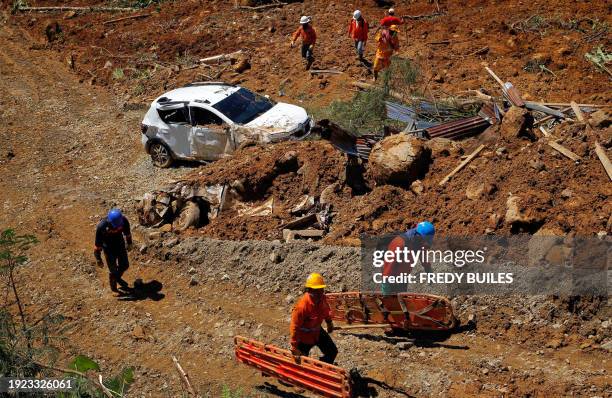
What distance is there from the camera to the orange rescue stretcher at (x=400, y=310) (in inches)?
399

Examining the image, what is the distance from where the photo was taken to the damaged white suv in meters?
15.8

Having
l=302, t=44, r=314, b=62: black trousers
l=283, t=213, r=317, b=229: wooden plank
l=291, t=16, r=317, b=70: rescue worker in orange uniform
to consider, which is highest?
l=291, t=16, r=317, b=70: rescue worker in orange uniform

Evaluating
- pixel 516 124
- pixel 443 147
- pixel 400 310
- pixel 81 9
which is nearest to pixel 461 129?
pixel 443 147

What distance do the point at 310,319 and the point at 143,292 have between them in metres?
5.02

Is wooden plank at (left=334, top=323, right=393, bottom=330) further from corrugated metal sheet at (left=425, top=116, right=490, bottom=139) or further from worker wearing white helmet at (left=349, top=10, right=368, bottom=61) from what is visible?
worker wearing white helmet at (left=349, top=10, right=368, bottom=61)

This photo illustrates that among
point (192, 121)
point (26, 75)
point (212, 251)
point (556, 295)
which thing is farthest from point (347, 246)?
point (26, 75)

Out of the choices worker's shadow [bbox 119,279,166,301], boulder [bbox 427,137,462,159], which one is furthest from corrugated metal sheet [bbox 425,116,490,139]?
worker's shadow [bbox 119,279,166,301]

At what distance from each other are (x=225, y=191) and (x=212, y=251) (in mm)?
1458

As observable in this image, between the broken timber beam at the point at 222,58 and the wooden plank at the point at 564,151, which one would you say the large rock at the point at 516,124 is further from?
the broken timber beam at the point at 222,58

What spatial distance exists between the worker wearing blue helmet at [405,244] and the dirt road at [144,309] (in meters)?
0.73

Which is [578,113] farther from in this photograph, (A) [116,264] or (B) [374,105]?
(A) [116,264]

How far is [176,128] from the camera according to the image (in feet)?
54.4

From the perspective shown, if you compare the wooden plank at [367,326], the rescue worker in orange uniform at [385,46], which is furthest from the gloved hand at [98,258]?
the rescue worker in orange uniform at [385,46]

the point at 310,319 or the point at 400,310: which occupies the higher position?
the point at 310,319
